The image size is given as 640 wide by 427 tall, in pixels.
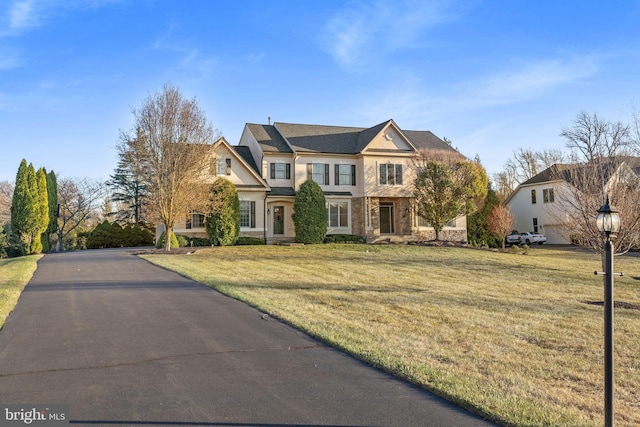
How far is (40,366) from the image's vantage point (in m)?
6.09

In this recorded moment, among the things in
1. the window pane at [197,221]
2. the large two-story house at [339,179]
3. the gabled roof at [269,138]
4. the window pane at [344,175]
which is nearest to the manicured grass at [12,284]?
the window pane at [197,221]

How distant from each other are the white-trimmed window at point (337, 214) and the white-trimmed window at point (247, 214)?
515cm

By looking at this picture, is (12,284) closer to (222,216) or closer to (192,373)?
(192,373)

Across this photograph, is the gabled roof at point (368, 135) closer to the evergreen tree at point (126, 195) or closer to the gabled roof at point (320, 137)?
the gabled roof at point (320, 137)

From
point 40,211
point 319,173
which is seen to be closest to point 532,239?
point 319,173

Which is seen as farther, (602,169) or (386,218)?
(386,218)

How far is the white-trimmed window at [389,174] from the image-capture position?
33344 mm

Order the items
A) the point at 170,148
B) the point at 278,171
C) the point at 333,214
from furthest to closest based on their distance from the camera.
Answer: the point at 333,214, the point at 278,171, the point at 170,148

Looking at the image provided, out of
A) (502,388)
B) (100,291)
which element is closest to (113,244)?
(100,291)

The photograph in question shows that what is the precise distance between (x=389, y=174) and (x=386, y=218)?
3392 millimetres

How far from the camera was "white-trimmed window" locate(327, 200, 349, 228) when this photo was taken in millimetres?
33144

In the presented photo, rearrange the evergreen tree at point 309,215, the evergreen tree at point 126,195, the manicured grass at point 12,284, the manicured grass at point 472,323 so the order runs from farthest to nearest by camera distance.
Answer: the evergreen tree at point 126,195 → the evergreen tree at point 309,215 → the manicured grass at point 12,284 → the manicured grass at point 472,323

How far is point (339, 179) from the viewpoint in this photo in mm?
33594

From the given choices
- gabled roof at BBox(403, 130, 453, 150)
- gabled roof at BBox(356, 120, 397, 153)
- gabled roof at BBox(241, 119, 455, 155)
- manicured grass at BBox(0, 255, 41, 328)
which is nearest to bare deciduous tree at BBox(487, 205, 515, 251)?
gabled roof at BBox(403, 130, 453, 150)
